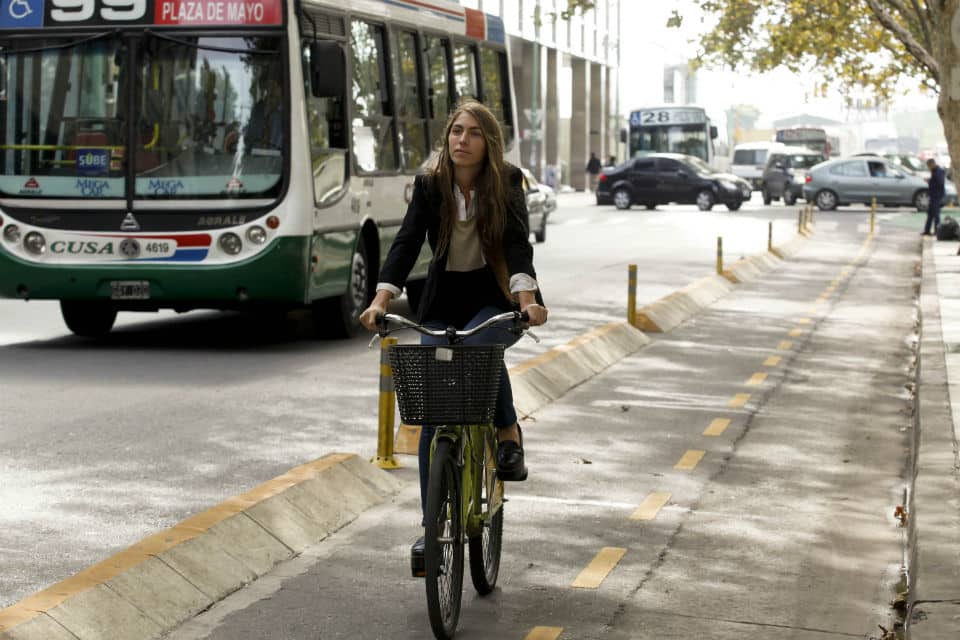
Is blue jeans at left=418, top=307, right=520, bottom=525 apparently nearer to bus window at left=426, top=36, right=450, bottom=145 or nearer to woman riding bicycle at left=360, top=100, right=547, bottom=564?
woman riding bicycle at left=360, top=100, right=547, bottom=564

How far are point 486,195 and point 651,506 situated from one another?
8.69ft

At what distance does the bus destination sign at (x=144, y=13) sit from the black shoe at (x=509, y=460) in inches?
326

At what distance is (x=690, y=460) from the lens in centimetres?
971

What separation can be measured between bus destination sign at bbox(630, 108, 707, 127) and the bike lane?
44.6 metres

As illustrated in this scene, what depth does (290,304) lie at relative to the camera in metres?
14.4

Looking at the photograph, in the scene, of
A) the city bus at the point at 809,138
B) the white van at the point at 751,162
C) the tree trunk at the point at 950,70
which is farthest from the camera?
the city bus at the point at 809,138

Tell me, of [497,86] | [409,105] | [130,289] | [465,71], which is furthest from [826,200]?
[130,289]

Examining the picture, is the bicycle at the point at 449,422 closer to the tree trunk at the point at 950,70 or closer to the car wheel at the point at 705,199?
the tree trunk at the point at 950,70

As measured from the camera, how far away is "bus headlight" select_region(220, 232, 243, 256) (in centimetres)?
1396

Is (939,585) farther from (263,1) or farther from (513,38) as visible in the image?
(513,38)

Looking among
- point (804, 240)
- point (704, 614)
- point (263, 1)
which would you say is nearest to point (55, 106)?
point (263, 1)

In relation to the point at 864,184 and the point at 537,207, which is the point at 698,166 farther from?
the point at 537,207

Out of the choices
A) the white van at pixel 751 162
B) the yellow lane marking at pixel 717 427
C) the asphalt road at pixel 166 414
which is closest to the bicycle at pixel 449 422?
the asphalt road at pixel 166 414

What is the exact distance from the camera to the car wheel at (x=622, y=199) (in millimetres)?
50875
